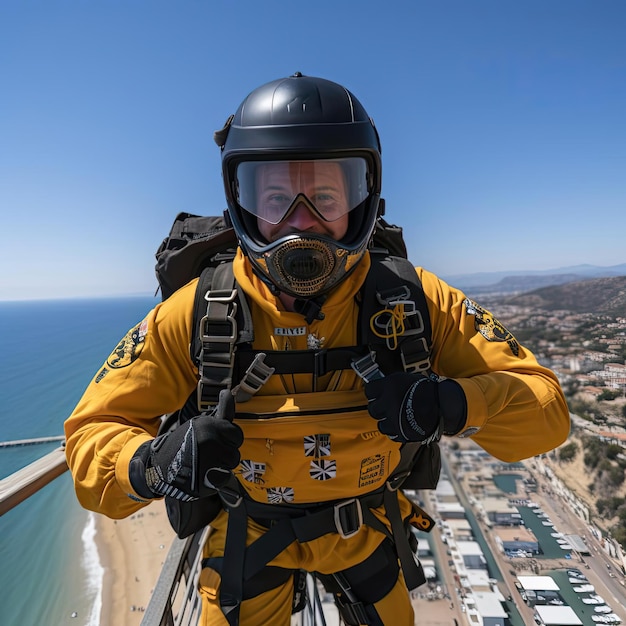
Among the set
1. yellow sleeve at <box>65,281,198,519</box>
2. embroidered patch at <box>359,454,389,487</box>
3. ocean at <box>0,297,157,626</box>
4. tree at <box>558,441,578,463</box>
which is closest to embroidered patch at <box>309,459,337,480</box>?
embroidered patch at <box>359,454,389,487</box>

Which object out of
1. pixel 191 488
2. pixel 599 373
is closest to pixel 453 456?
pixel 599 373

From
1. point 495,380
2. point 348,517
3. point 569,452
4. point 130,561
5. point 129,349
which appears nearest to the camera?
point 495,380

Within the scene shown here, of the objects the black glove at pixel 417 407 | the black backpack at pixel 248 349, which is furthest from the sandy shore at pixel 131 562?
the black glove at pixel 417 407

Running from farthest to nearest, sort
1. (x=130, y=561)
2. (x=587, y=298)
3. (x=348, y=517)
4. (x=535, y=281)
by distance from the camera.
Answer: (x=535, y=281)
(x=130, y=561)
(x=587, y=298)
(x=348, y=517)

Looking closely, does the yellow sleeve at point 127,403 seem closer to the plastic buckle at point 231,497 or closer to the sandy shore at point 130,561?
the plastic buckle at point 231,497

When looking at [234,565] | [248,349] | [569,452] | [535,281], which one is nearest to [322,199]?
[248,349]

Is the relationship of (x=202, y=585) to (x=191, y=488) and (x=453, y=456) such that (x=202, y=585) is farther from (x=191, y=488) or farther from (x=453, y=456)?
(x=453, y=456)

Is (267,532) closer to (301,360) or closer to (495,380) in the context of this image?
(301,360)

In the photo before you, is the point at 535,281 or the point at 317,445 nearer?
the point at 317,445
